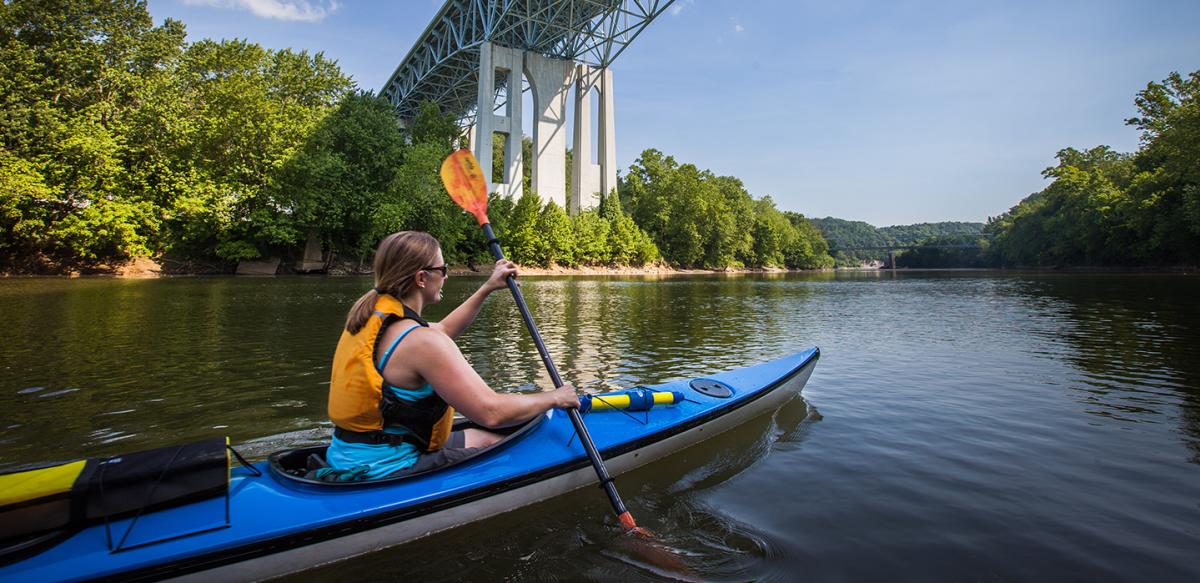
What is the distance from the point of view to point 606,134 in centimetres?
4800

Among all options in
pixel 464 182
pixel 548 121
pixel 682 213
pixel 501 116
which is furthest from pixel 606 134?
pixel 464 182

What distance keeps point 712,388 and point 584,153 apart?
4477 centimetres

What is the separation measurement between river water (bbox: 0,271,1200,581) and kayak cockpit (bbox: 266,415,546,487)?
0.49 metres

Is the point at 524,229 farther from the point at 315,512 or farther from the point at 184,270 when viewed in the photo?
the point at 315,512

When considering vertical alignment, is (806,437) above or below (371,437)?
below

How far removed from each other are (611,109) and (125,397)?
46.0 meters

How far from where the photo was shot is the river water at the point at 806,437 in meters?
3.05

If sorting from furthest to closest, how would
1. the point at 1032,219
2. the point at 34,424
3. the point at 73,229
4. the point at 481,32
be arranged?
1. the point at 1032,219
2. the point at 481,32
3. the point at 73,229
4. the point at 34,424

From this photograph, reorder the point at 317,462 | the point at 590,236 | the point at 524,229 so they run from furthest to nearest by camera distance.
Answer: the point at 590,236 < the point at 524,229 < the point at 317,462

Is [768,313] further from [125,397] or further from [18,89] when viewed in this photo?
[18,89]

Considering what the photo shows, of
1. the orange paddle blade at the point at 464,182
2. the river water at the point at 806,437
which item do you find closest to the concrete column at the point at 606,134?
the river water at the point at 806,437

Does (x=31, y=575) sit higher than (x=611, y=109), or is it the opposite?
(x=611, y=109)

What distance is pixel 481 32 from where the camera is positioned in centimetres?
4366

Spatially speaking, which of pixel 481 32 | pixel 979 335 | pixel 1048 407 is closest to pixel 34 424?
pixel 1048 407
